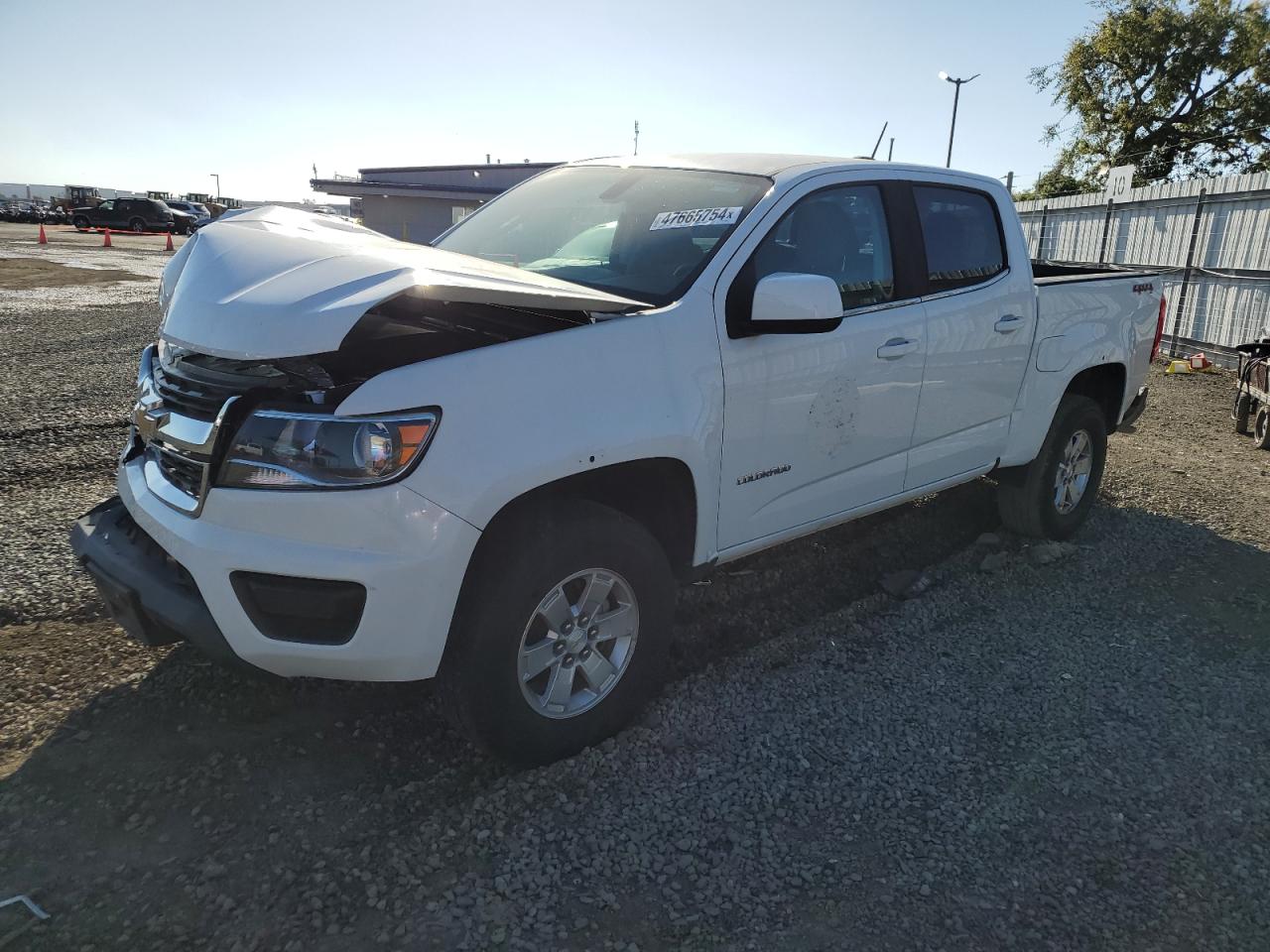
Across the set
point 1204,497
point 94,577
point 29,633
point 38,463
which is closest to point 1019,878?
point 94,577

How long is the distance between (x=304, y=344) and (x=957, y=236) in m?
3.17

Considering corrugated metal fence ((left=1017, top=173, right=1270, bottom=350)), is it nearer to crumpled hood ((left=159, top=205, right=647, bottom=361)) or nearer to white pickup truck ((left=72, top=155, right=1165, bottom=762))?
white pickup truck ((left=72, top=155, right=1165, bottom=762))

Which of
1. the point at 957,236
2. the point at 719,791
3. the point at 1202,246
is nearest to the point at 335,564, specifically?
the point at 719,791

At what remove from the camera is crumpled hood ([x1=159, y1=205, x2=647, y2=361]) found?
2.35 meters

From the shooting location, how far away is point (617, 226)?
3617mm

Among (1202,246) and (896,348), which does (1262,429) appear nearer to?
(1202,246)

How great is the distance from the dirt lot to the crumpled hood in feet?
4.51

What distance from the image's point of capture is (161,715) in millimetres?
3076

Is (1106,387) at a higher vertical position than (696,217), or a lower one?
lower

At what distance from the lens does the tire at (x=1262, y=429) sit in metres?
7.74

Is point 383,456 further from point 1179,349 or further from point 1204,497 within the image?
point 1179,349

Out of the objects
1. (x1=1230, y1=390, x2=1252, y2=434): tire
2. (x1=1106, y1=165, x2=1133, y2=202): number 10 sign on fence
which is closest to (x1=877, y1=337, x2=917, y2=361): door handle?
(x1=1230, y1=390, x2=1252, y2=434): tire

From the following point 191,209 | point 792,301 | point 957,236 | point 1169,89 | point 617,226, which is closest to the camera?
point 792,301

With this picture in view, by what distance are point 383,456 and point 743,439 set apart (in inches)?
52.3
